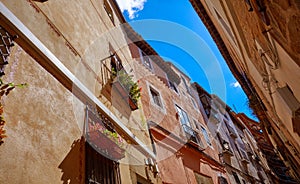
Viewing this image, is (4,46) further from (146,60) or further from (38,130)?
(146,60)

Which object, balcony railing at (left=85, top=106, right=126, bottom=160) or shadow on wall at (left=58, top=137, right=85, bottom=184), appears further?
balcony railing at (left=85, top=106, right=126, bottom=160)

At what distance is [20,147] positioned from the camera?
2.79 m

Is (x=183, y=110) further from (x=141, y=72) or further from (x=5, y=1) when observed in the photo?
(x=5, y=1)

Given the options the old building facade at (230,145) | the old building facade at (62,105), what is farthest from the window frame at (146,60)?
the old building facade at (230,145)

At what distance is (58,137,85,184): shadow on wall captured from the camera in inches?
133

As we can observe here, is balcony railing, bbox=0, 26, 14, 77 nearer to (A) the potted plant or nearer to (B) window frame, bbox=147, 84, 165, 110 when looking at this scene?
(A) the potted plant

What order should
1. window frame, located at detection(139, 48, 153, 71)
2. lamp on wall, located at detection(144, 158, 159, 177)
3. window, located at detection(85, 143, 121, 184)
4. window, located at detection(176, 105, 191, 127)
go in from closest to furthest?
window, located at detection(85, 143, 121, 184)
lamp on wall, located at detection(144, 158, 159, 177)
window, located at detection(176, 105, 191, 127)
window frame, located at detection(139, 48, 153, 71)

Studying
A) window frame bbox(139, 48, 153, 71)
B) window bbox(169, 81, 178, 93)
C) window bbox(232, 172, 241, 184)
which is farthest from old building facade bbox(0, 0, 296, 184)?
window bbox(232, 172, 241, 184)

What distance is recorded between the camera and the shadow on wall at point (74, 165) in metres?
3.38

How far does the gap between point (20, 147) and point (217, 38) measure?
1016 centimetres

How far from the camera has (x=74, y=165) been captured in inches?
145

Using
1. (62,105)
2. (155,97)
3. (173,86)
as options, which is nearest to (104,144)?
(62,105)

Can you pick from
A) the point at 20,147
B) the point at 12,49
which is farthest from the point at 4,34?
the point at 20,147

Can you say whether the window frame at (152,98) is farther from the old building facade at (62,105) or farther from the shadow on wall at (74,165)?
the shadow on wall at (74,165)
